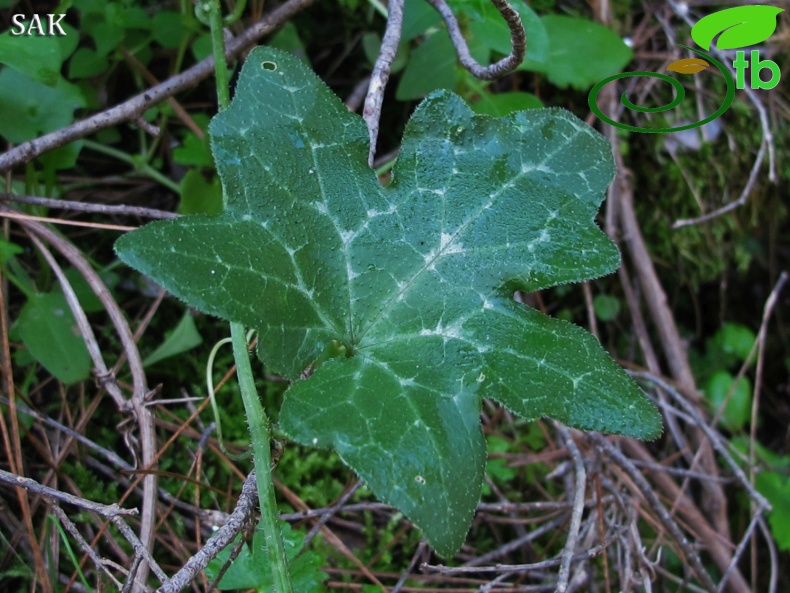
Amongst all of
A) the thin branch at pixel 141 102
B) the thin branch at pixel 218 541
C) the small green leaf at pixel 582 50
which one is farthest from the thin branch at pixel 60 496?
the small green leaf at pixel 582 50

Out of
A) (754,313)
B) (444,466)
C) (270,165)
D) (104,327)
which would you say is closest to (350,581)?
(444,466)

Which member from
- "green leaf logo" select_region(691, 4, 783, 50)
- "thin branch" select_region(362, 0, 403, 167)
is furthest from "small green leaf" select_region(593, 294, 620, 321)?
"thin branch" select_region(362, 0, 403, 167)

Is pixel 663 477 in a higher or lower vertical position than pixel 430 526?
lower

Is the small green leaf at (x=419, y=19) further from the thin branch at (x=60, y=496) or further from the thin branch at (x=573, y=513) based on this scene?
the thin branch at (x=60, y=496)

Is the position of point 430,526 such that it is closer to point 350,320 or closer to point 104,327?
point 350,320

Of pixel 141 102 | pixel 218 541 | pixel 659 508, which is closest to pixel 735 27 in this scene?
pixel 659 508

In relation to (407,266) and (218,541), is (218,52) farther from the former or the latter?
(218,541)

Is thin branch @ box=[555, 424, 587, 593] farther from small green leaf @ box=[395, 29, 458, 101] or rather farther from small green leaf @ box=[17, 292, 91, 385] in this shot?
small green leaf @ box=[17, 292, 91, 385]
